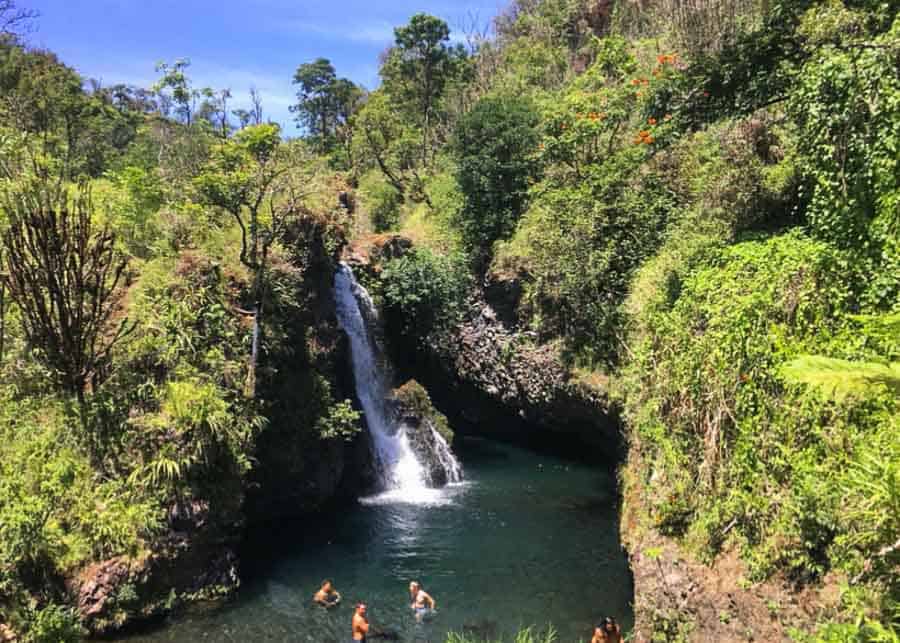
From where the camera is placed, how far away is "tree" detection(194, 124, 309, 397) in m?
15.6

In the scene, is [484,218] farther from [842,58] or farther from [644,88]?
[842,58]

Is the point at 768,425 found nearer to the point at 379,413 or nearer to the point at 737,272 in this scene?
the point at 737,272

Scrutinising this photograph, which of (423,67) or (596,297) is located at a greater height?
(423,67)

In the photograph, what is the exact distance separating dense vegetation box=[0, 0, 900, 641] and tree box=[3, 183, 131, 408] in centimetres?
7

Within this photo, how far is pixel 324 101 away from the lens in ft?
140

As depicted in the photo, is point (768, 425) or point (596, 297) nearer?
point (768, 425)

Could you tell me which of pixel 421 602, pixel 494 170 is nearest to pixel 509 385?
pixel 494 170

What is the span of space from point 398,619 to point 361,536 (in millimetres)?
4162

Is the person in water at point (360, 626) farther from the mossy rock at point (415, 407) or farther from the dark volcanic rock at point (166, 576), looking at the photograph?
the mossy rock at point (415, 407)

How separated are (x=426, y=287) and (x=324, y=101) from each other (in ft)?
84.4

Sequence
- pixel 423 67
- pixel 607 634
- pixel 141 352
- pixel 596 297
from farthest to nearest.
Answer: pixel 423 67, pixel 596 297, pixel 141 352, pixel 607 634

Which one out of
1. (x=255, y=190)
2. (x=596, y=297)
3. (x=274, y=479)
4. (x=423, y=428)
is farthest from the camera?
(x=423, y=428)

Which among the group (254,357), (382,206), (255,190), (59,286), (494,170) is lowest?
(254,357)

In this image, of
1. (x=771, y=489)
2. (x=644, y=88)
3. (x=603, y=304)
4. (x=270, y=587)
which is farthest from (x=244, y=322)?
(x=644, y=88)
